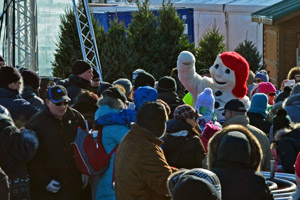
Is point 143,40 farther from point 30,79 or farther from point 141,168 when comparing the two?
point 141,168

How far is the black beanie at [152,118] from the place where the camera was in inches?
216

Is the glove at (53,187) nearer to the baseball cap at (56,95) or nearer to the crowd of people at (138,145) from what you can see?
the crowd of people at (138,145)

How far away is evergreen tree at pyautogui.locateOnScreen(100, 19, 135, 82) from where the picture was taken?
719 inches

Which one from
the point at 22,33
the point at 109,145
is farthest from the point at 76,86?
the point at 22,33

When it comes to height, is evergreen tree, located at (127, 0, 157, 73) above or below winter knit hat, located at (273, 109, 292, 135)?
above

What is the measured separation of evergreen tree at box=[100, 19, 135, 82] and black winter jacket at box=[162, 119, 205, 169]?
11.7m

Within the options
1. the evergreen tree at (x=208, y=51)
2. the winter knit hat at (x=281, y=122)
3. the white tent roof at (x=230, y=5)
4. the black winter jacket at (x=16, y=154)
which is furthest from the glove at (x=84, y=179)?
the white tent roof at (x=230, y=5)

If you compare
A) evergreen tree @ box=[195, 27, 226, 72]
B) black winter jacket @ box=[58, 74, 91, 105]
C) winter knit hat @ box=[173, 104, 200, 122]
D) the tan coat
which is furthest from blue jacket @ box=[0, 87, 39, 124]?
evergreen tree @ box=[195, 27, 226, 72]

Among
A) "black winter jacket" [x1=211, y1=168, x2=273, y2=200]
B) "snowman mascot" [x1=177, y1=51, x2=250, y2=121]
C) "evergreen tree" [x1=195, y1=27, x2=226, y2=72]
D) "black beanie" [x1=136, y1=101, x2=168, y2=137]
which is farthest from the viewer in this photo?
"evergreen tree" [x1=195, y1=27, x2=226, y2=72]

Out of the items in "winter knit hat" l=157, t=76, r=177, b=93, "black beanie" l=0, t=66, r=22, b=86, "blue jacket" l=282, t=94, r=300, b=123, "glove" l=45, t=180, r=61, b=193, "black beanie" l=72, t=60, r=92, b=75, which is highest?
"black beanie" l=72, t=60, r=92, b=75

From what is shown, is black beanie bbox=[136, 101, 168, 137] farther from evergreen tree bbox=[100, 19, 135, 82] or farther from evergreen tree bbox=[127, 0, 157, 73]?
evergreen tree bbox=[127, 0, 157, 73]

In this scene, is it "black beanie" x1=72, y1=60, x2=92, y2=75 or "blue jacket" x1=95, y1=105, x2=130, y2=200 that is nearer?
"blue jacket" x1=95, y1=105, x2=130, y2=200

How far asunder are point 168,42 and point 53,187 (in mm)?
12491

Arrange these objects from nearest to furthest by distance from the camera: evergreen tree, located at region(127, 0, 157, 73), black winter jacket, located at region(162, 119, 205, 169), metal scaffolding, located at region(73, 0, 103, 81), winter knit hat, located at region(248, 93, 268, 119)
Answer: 1. black winter jacket, located at region(162, 119, 205, 169)
2. winter knit hat, located at region(248, 93, 268, 119)
3. metal scaffolding, located at region(73, 0, 103, 81)
4. evergreen tree, located at region(127, 0, 157, 73)
